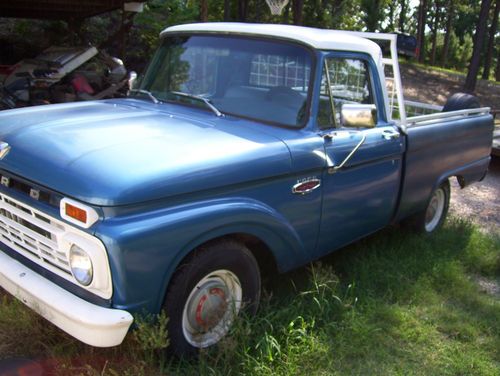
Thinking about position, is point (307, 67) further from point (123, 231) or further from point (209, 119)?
point (123, 231)

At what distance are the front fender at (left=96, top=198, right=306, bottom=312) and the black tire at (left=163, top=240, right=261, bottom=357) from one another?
0.32 feet

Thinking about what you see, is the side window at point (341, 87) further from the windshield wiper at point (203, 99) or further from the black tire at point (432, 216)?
the black tire at point (432, 216)

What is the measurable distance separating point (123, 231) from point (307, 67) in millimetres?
1837

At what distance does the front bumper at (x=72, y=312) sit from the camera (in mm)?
2387

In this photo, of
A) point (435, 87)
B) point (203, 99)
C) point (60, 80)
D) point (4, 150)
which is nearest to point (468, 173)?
point (203, 99)

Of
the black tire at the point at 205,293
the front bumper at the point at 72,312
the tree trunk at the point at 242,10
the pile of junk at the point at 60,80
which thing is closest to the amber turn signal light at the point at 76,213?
the front bumper at the point at 72,312

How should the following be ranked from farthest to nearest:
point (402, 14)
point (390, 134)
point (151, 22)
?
point (402, 14) < point (151, 22) < point (390, 134)

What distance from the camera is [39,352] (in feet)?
9.74

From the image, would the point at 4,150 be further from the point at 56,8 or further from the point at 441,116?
the point at 56,8

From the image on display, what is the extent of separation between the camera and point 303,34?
11.7 ft

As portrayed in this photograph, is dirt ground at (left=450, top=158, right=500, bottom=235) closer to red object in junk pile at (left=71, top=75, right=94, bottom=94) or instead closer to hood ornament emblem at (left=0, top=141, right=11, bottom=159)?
hood ornament emblem at (left=0, top=141, right=11, bottom=159)

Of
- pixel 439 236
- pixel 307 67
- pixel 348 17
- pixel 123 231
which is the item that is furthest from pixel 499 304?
pixel 348 17

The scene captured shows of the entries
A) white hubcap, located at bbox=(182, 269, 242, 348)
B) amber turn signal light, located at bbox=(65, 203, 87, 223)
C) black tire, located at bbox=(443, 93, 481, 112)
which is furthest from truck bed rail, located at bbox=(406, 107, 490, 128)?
amber turn signal light, located at bbox=(65, 203, 87, 223)

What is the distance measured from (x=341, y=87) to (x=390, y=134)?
585 millimetres
